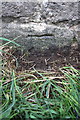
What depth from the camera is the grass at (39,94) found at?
96cm

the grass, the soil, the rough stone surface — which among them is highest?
the rough stone surface

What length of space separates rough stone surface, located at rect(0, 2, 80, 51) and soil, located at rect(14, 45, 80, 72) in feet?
0.17

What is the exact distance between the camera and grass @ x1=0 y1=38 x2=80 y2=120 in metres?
0.96

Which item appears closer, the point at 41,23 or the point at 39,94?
the point at 39,94

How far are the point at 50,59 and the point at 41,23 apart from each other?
0.98 feet

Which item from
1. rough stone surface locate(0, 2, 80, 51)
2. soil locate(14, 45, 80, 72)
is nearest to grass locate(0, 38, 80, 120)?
soil locate(14, 45, 80, 72)

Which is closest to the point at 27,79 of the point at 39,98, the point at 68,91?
the point at 39,98

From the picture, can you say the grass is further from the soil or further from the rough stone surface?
the rough stone surface

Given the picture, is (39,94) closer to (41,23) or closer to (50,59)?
(50,59)

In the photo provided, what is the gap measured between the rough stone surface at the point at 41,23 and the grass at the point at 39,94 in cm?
26

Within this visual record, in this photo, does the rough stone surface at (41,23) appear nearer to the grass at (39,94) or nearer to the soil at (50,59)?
the soil at (50,59)

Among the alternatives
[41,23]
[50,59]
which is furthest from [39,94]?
[41,23]

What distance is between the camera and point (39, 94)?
1094mm

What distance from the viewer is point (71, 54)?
1.41m
